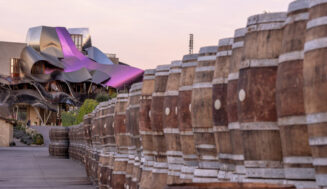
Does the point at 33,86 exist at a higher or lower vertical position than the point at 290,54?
higher

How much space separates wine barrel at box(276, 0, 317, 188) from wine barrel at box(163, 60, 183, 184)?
98.1 inches

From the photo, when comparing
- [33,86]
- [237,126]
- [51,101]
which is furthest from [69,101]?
[237,126]

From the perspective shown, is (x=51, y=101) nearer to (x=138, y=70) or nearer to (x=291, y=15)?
(x=138, y=70)

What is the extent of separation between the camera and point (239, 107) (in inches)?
173

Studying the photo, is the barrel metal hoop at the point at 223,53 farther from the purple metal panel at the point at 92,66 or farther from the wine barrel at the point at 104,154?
the purple metal panel at the point at 92,66

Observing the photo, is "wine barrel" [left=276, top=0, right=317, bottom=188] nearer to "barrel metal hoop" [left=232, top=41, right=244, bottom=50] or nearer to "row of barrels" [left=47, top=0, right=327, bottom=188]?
"row of barrels" [left=47, top=0, right=327, bottom=188]

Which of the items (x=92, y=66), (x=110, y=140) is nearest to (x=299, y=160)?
(x=110, y=140)

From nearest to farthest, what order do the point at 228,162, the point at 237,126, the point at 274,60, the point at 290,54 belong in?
the point at 290,54 < the point at 274,60 < the point at 237,126 < the point at 228,162

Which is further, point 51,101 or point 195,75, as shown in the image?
point 51,101

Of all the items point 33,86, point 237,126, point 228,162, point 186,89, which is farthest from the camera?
point 33,86

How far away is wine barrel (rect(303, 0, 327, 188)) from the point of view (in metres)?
3.50

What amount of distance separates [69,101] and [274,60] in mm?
→ 88399

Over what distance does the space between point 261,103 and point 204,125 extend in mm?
1328

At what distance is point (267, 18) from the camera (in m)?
4.45
